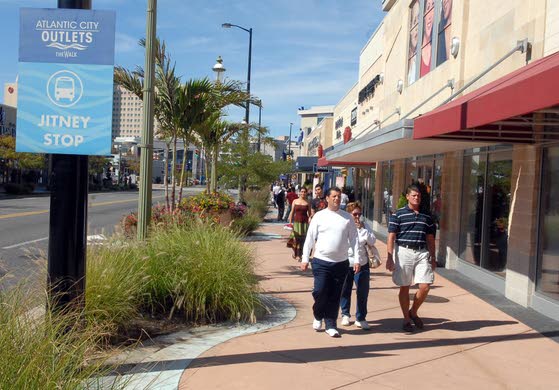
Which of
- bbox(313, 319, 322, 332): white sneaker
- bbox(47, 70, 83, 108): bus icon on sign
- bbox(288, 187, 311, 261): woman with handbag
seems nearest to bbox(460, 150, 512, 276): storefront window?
bbox(288, 187, 311, 261): woman with handbag

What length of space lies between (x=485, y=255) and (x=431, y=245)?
4.13m

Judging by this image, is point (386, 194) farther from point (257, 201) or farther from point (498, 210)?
point (498, 210)

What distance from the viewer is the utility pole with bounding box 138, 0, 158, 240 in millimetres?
8539

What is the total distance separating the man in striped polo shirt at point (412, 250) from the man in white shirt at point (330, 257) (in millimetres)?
566

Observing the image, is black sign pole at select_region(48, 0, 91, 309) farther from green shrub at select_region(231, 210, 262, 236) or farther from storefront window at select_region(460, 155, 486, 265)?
green shrub at select_region(231, 210, 262, 236)

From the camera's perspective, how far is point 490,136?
912cm

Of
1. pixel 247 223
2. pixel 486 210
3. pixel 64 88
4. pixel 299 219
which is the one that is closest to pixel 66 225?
pixel 64 88

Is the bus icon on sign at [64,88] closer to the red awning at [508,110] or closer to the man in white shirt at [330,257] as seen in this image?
the man in white shirt at [330,257]

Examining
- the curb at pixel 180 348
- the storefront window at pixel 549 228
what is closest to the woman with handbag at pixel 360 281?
the curb at pixel 180 348

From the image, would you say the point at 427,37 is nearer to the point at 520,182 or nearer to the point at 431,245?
the point at 520,182

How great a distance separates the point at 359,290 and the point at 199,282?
1935 mm

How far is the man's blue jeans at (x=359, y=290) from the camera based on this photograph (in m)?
7.09

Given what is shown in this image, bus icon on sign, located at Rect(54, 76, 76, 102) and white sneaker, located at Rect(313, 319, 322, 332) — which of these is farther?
white sneaker, located at Rect(313, 319, 322, 332)

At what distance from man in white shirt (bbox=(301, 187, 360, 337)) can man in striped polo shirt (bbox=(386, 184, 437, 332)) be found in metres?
0.57
